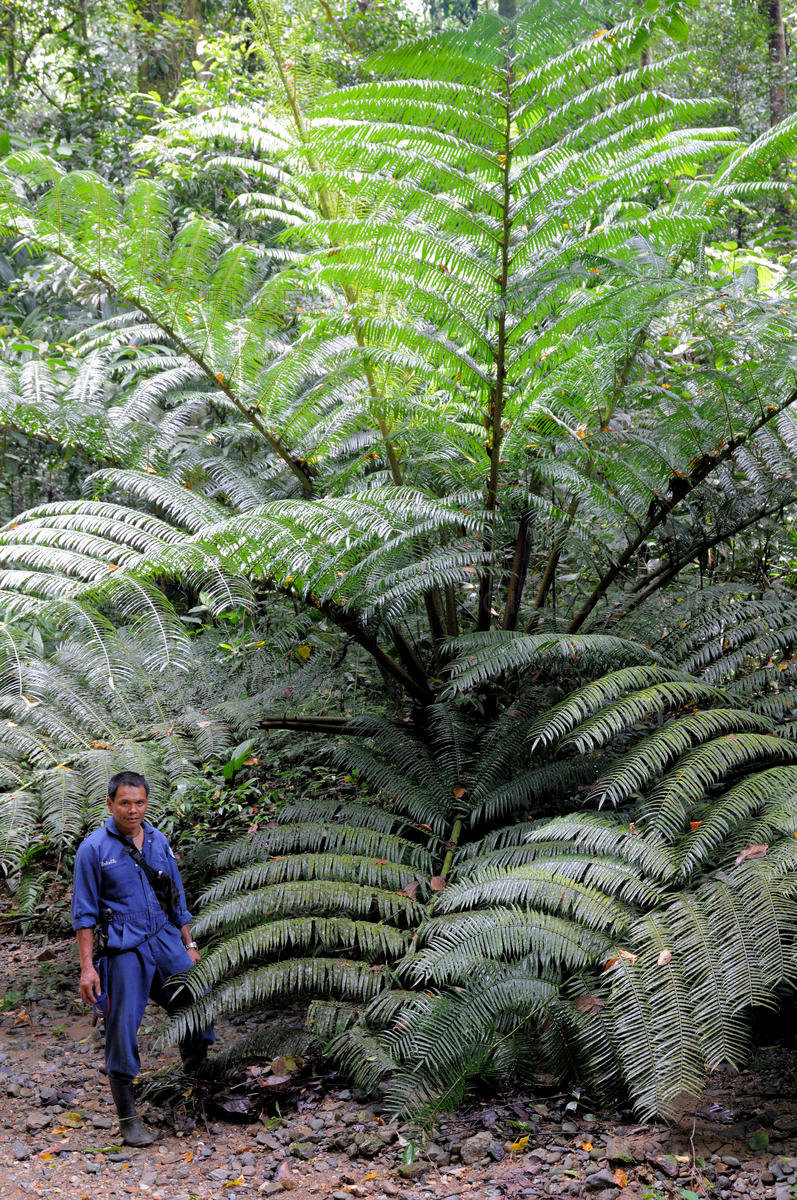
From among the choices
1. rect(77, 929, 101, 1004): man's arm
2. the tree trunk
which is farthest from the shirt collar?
the tree trunk

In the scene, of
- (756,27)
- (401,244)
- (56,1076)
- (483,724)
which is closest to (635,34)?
(401,244)

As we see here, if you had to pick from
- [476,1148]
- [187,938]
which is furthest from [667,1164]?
[187,938]

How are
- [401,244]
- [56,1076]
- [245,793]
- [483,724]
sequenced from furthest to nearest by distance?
[245,793], [483,724], [401,244], [56,1076]

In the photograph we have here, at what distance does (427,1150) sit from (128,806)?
4.34 ft

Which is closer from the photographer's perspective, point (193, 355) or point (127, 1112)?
point (127, 1112)

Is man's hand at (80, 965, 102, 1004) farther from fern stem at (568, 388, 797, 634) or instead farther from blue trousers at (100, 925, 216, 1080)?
fern stem at (568, 388, 797, 634)

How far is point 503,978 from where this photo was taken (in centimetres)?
261

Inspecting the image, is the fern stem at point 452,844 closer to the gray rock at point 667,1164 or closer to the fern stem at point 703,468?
the gray rock at point 667,1164

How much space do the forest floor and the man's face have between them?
3.00 ft

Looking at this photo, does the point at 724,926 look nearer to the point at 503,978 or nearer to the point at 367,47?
the point at 503,978

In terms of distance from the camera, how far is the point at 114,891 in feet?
9.62

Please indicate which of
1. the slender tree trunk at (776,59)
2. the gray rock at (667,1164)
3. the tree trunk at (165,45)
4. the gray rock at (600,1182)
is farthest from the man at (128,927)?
the tree trunk at (165,45)

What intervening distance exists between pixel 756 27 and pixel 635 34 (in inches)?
388

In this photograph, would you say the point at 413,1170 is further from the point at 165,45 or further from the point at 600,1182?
the point at 165,45
